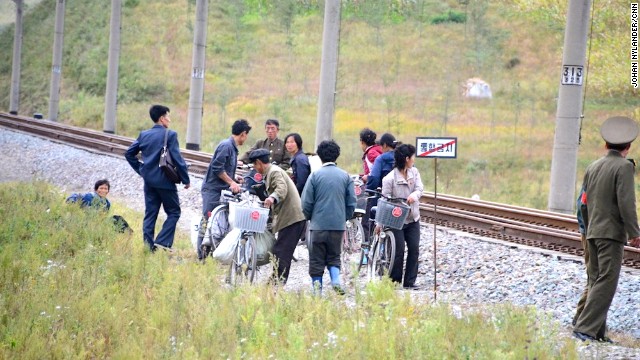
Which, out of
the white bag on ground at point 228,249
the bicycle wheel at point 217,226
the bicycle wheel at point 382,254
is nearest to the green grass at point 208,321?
the white bag on ground at point 228,249

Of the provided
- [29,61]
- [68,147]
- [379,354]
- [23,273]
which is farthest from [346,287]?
[29,61]

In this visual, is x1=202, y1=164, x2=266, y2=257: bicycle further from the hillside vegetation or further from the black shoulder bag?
the hillside vegetation

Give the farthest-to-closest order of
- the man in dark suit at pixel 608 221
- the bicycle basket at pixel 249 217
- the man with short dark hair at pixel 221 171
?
1. the man with short dark hair at pixel 221 171
2. the bicycle basket at pixel 249 217
3. the man in dark suit at pixel 608 221

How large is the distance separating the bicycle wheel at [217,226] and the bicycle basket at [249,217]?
1.31 metres

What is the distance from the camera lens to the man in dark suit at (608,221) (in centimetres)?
968

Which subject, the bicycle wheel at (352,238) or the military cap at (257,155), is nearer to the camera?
the military cap at (257,155)

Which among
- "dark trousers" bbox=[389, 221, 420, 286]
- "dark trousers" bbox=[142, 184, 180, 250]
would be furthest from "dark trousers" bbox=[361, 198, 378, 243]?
"dark trousers" bbox=[142, 184, 180, 250]

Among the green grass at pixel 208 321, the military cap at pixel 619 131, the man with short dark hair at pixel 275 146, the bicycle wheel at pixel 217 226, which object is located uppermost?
the military cap at pixel 619 131

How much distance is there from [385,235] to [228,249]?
2.24 metres

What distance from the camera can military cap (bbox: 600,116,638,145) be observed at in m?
9.77

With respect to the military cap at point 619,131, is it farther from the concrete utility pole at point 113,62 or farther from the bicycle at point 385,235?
the concrete utility pole at point 113,62

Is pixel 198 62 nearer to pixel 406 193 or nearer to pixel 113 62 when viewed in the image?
pixel 113 62

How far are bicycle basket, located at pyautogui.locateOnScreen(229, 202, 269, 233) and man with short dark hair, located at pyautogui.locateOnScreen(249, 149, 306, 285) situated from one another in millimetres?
122

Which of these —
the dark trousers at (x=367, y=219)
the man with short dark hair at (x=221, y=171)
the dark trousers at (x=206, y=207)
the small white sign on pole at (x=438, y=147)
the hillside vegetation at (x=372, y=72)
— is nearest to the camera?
the small white sign on pole at (x=438, y=147)
